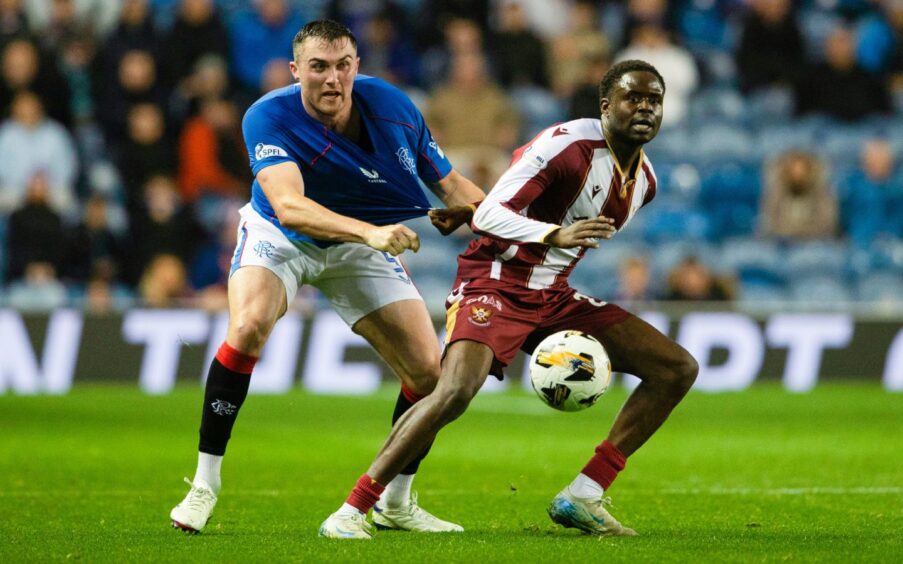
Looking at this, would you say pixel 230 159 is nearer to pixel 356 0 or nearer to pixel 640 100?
pixel 356 0

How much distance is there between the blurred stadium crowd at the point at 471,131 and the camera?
1570 centimetres

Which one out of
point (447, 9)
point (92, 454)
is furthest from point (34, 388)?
point (447, 9)

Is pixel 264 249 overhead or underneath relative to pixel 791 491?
overhead

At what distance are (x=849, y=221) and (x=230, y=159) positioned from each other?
708 centimetres

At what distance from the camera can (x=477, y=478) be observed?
9.09 metres

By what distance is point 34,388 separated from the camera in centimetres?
1445

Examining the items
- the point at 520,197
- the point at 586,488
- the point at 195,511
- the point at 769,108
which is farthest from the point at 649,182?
the point at 769,108

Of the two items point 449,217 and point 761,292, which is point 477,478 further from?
point 761,292

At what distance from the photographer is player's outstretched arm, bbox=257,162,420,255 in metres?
5.94

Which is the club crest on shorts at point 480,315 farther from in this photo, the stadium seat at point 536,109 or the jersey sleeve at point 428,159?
the stadium seat at point 536,109

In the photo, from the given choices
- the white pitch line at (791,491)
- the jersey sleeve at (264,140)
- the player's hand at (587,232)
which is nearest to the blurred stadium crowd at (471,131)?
the white pitch line at (791,491)

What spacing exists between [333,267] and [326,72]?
0.95 meters

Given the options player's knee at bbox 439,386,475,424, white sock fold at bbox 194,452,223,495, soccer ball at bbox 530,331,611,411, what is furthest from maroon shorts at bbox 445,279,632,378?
white sock fold at bbox 194,452,223,495

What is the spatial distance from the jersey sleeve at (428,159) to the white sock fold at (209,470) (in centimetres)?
168
